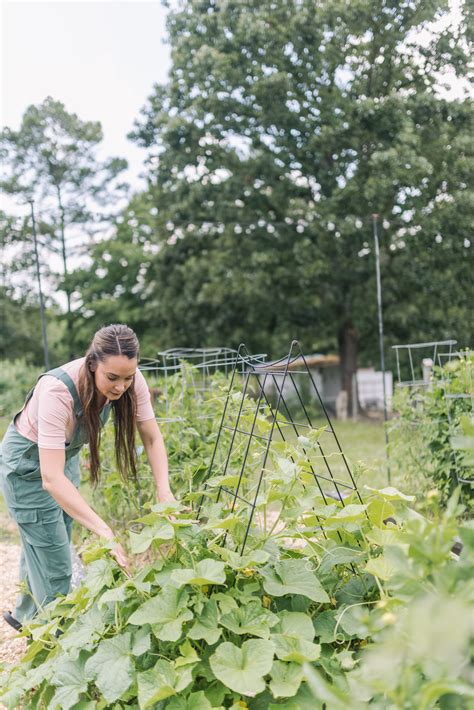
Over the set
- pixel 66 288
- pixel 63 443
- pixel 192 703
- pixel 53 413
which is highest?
pixel 66 288

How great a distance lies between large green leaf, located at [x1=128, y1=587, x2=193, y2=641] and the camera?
1.47 m

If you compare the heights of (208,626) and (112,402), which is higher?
(112,402)

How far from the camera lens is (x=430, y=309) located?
12758mm

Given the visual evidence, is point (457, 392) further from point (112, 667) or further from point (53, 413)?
point (112, 667)

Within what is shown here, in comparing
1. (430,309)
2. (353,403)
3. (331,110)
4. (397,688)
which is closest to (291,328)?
(353,403)

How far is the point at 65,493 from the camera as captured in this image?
212 centimetres

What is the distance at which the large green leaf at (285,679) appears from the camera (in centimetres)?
137

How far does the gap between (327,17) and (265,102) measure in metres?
1.79

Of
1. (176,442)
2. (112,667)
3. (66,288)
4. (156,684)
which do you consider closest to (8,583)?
(176,442)

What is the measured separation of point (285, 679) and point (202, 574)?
0.29m

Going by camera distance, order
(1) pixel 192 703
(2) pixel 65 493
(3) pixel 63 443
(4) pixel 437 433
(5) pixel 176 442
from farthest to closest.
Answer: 1. (4) pixel 437 433
2. (5) pixel 176 442
3. (3) pixel 63 443
4. (2) pixel 65 493
5. (1) pixel 192 703

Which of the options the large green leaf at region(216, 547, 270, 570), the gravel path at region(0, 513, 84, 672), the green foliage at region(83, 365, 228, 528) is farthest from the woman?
the green foliage at region(83, 365, 228, 528)

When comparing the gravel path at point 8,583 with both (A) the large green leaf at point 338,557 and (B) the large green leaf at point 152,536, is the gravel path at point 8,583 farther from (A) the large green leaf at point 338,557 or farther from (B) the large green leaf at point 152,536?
(A) the large green leaf at point 338,557

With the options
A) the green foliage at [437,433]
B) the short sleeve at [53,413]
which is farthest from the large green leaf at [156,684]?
the green foliage at [437,433]
